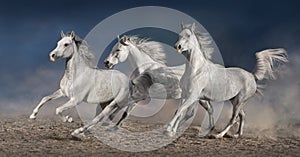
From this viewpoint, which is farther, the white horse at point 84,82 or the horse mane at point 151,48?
the horse mane at point 151,48

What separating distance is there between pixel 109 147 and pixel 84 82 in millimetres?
1559

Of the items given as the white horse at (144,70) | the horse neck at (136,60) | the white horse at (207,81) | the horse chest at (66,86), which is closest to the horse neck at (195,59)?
the white horse at (207,81)

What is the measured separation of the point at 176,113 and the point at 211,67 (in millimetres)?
1368

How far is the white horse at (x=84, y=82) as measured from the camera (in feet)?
27.7

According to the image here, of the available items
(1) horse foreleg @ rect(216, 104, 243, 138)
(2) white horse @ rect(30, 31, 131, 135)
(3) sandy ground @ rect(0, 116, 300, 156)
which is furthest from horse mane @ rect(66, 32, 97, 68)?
(1) horse foreleg @ rect(216, 104, 243, 138)

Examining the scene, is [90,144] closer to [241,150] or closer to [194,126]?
[241,150]

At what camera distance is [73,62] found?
877 cm

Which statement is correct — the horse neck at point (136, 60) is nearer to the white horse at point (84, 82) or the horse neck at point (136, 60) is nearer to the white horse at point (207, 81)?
the white horse at point (84, 82)

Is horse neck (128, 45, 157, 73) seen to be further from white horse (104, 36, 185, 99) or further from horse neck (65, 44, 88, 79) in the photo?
horse neck (65, 44, 88, 79)

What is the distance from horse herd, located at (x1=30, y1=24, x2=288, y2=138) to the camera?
850 cm

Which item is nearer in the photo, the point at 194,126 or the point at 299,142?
the point at 299,142

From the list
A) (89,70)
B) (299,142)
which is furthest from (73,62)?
(299,142)

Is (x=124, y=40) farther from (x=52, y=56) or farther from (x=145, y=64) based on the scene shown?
(x=52, y=56)

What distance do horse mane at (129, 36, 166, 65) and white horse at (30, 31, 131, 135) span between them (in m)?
0.85
